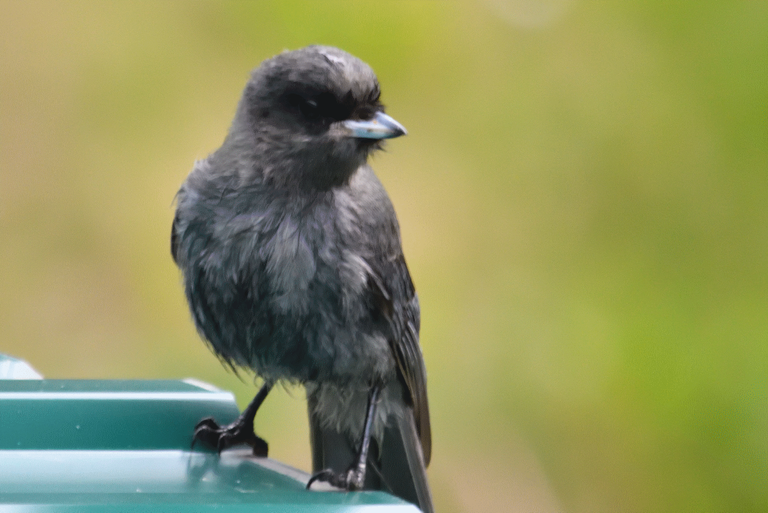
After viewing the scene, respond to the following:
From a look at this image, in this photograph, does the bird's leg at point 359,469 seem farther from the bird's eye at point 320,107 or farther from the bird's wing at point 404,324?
the bird's eye at point 320,107

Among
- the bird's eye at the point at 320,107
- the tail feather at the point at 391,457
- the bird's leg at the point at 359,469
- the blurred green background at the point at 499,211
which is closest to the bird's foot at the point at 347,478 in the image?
the bird's leg at the point at 359,469

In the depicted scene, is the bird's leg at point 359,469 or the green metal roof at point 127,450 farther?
the bird's leg at point 359,469

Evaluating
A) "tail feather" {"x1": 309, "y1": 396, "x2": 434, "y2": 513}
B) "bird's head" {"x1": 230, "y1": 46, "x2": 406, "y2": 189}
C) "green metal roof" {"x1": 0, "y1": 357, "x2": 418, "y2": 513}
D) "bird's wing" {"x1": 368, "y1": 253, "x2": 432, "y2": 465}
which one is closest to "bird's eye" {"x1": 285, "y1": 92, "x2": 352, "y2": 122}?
"bird's head" {"x1": 230, "y1": 46, "x2": 406, "y2": 189}

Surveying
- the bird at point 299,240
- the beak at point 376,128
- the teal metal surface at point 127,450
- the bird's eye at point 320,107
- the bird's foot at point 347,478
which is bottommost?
the bird's foot at point 347,478

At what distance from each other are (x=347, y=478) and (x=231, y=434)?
365mm

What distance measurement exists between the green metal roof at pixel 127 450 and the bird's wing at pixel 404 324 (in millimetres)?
540

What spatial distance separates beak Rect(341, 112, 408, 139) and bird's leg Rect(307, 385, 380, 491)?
2.78 feet

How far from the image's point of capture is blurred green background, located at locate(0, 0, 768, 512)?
16.5 ft

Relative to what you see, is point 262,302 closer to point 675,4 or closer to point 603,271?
point 603,271

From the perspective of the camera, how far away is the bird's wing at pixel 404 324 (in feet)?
11.2

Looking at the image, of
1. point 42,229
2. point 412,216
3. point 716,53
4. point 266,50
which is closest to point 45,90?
point 42,229

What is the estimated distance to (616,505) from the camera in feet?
16.7

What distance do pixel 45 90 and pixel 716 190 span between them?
3287 millimetres

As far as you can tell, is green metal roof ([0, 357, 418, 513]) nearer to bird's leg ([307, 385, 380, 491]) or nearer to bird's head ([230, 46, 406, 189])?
bird's leg ([307, 385, 380, 491])
